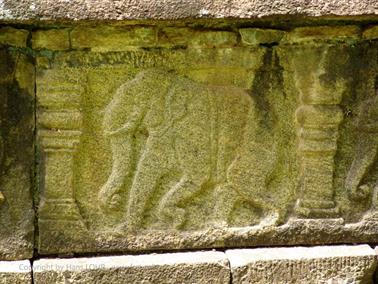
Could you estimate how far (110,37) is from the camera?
9.48ft

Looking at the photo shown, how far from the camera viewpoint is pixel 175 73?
3.02 m

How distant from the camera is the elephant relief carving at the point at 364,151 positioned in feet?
10.2

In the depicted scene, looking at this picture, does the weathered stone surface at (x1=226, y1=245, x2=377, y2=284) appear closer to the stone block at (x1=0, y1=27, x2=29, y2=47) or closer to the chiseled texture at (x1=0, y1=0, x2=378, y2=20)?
the chiseled texture at (x1=0, y1=0, x2=378, y2=20)

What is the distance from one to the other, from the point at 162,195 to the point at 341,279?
2.97 feet

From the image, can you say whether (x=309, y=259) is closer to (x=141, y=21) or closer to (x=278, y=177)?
(x=278, y=177)

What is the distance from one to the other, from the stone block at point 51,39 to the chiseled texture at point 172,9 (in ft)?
0.72

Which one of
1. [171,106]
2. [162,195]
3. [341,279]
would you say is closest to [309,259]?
[341,279]

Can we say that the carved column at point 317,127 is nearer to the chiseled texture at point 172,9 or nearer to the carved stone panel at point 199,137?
the carved stone panel at point 199,137

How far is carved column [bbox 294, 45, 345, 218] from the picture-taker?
3.01 m

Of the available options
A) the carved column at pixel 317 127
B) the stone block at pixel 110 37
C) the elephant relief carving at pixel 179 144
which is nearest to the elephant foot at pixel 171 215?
the elephant relief carving at pixel 179 144

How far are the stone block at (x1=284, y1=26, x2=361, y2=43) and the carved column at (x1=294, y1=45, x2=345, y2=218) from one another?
42mm

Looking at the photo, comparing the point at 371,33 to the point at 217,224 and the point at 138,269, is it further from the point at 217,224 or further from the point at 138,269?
the point at 138,269

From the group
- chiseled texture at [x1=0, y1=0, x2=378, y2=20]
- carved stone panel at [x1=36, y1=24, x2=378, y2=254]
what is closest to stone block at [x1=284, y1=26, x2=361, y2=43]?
carved stone panel at [x1=36, y1=24, x2=378, y2=254]

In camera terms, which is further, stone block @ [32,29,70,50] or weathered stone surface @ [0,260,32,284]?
weathered stone surface @ [0,260,32,284]
